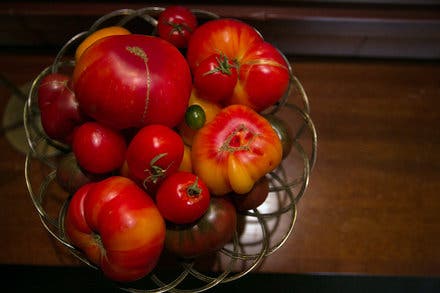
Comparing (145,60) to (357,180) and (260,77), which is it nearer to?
(260,77)

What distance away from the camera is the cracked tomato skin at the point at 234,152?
1.70ft

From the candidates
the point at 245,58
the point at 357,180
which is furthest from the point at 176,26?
the point at 357,180

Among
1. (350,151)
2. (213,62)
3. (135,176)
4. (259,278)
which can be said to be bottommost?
(259,278)

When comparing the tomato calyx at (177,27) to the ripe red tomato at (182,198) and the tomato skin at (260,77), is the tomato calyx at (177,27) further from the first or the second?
the ripe red tomato at (182,198)

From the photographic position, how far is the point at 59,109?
0.56 m

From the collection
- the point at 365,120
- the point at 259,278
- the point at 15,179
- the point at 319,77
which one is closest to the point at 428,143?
the point at 365,120

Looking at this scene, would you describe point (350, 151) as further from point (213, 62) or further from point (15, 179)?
point (15, 179)

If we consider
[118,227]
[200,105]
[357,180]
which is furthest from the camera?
[357,180]

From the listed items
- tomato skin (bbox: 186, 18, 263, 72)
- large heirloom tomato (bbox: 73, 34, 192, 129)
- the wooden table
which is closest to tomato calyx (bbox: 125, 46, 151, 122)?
large heirloom tomato (bbox: 73, 34, 192, 129)

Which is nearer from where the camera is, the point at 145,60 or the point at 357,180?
the point at 145,60

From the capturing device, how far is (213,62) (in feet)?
1.74

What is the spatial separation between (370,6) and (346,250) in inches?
19.2

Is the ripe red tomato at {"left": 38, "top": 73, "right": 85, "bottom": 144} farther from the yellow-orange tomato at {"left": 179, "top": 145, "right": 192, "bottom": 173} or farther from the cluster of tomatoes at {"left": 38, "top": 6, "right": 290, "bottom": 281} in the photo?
the yellow-orange tomato at {"left": 179, "top": 145, "right": 192, "bottom": 173}

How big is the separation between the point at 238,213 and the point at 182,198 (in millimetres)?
171
